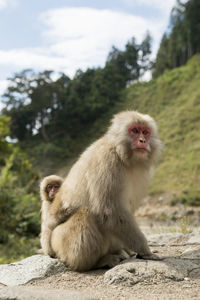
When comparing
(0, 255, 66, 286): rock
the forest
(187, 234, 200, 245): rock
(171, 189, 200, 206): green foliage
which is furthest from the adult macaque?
(171, 189, 200, 206): green foliage

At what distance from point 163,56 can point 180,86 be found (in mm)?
3497

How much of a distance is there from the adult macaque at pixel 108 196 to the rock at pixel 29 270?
0.12 metres

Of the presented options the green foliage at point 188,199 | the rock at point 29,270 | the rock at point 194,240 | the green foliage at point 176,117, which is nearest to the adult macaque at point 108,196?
the rock at point 29,270

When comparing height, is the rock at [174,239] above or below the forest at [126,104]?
below

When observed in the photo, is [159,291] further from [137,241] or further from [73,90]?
[73,90]

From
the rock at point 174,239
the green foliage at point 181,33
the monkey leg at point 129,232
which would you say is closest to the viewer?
the monkey leg at point 129,232

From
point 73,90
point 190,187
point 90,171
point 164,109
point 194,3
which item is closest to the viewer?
point 90,171

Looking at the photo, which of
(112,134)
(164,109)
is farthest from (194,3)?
(112,134)

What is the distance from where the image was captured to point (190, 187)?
26.5 meters

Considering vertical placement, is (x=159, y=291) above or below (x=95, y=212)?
below

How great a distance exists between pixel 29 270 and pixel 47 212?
776 millimetres

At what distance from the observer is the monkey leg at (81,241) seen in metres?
3.73

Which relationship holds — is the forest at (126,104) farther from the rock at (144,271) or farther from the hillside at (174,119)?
the rock at (144,271)

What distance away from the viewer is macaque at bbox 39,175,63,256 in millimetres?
4274
